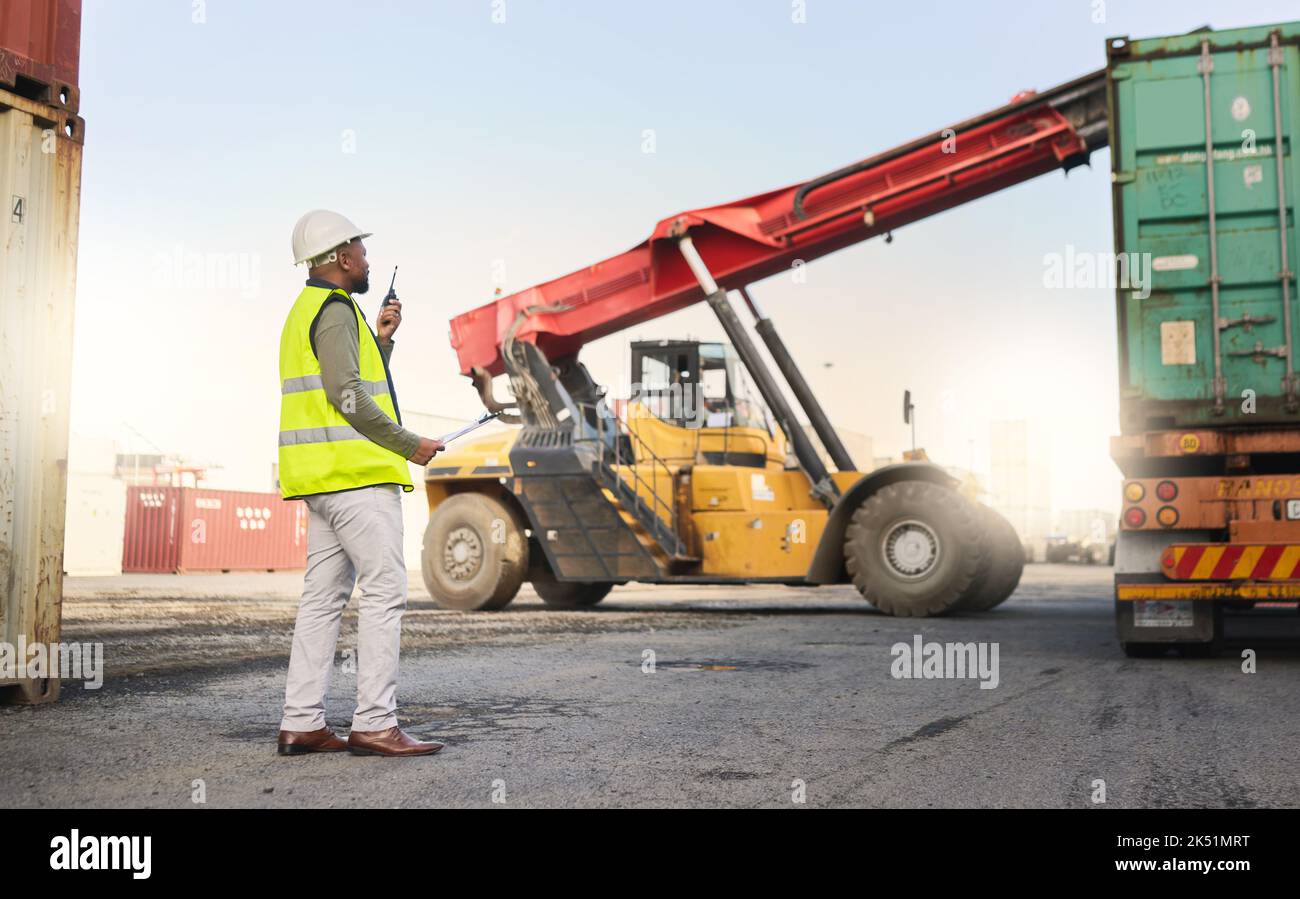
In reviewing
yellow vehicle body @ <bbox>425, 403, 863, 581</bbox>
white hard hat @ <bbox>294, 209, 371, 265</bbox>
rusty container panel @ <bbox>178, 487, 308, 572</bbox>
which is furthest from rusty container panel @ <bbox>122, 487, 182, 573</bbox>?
white hard hat @ <bbox>294, 209, 371, 265</bbox>

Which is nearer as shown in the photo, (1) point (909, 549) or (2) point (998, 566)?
(1) point (909, 549)

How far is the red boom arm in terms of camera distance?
11484 millimetres

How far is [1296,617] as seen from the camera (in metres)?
13.7

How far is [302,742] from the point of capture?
447 centimetres

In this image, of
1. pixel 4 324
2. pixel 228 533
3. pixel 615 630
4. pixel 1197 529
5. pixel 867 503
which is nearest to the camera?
pixel 4 324

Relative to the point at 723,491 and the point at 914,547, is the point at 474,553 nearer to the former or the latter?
the point at 723,491

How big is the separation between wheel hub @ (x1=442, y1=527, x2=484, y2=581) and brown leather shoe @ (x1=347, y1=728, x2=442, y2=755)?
9.41 meters

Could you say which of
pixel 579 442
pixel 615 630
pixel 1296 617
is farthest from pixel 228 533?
pixel 1296 617

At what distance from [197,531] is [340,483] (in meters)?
30.3

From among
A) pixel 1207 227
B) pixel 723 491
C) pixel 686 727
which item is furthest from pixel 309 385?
pixel 723 491

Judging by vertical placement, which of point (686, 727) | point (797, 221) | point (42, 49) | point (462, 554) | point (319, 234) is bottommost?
point (686, 727)

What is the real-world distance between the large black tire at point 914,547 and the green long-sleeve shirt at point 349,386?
330 inches

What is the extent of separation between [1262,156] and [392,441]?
20.7 feet
